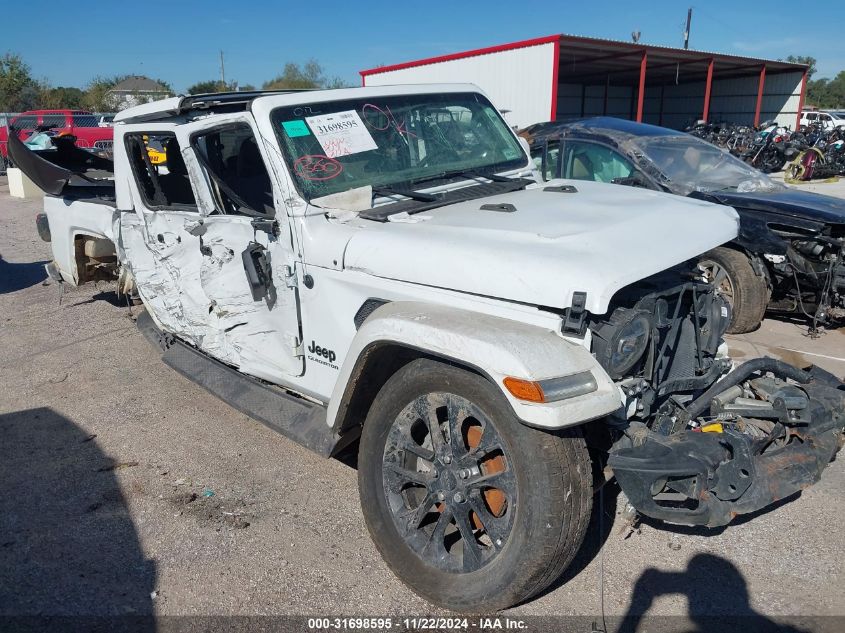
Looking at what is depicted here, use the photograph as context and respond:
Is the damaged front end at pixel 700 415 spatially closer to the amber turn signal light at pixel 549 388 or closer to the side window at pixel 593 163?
the amber turn signal light at pixel 549 388

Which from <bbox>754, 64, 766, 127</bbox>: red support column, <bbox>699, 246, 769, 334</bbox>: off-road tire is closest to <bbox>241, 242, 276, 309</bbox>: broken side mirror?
<bbox>699, 246, 769, 334</bbox>: off-road tire

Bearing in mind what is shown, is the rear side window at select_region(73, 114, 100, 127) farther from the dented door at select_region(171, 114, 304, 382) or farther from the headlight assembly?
the headlight assembly

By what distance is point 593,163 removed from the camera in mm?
6891

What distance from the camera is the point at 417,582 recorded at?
9.23ft

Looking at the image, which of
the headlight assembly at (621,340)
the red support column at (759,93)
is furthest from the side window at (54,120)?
the red support column at (759,93)

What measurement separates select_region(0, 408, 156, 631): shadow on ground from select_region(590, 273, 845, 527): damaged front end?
2.18 meters

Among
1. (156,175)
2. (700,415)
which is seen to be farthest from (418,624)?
(156,175)

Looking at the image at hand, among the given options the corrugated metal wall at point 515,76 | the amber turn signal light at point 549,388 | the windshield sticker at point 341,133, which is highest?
the corrugated metal wall at point 515,76

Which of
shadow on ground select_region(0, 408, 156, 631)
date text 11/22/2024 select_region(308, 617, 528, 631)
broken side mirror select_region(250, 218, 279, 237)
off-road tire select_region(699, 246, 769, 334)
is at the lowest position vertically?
shadow on ground select_region(0, 408, 156, 631)

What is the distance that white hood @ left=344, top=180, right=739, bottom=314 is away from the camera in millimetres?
2521

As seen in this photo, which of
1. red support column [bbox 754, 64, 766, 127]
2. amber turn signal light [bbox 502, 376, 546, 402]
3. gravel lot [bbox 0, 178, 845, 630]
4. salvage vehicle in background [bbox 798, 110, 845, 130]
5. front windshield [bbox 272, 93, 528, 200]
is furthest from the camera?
salvage vehicle in background [bbox 798, 110, 845, 130]

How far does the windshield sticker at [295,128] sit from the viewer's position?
3538mm

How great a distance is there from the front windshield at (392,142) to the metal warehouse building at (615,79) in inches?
297

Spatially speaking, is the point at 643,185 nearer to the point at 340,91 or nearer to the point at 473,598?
the point at 340,91
